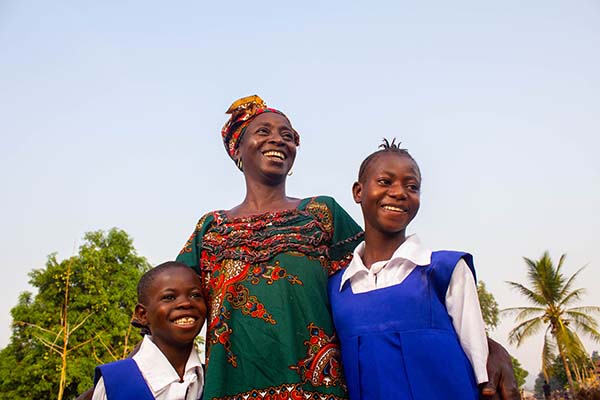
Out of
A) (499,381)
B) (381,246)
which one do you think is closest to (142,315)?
(381,246)

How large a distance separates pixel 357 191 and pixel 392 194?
1.00 feet

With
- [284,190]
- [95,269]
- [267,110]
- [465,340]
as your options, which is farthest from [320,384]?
[95,269]

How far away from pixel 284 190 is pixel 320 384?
50.3 inches

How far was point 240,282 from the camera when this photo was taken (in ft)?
9.72

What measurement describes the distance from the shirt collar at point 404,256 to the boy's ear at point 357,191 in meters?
0.27

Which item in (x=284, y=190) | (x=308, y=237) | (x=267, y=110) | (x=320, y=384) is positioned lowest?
(x=320, y=384)

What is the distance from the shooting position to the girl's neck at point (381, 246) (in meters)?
2.96

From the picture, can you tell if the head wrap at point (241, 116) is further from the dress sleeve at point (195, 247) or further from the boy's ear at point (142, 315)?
the boy's ear at point (142, 315)

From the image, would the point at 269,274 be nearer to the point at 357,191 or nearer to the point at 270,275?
the point at 270,275

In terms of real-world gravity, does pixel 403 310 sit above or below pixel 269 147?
below

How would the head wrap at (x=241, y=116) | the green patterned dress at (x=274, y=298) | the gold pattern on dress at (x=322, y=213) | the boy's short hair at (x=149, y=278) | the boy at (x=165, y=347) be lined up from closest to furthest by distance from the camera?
1. the green patterned dress at (x=274, y=298)
2. the boy at (x=165, y=347)
3. the boy's short hair at (x=149, y=278)
4. the gold pattern on dress at (x=322, y=213)
5. the head wrap at (x=241, y=116)

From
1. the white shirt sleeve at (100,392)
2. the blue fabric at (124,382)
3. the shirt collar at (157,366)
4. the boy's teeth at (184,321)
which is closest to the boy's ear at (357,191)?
the boy's teeth at (184,321)

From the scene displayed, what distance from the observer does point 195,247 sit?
334 cm

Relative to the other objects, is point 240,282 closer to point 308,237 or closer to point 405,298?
point 308,237
